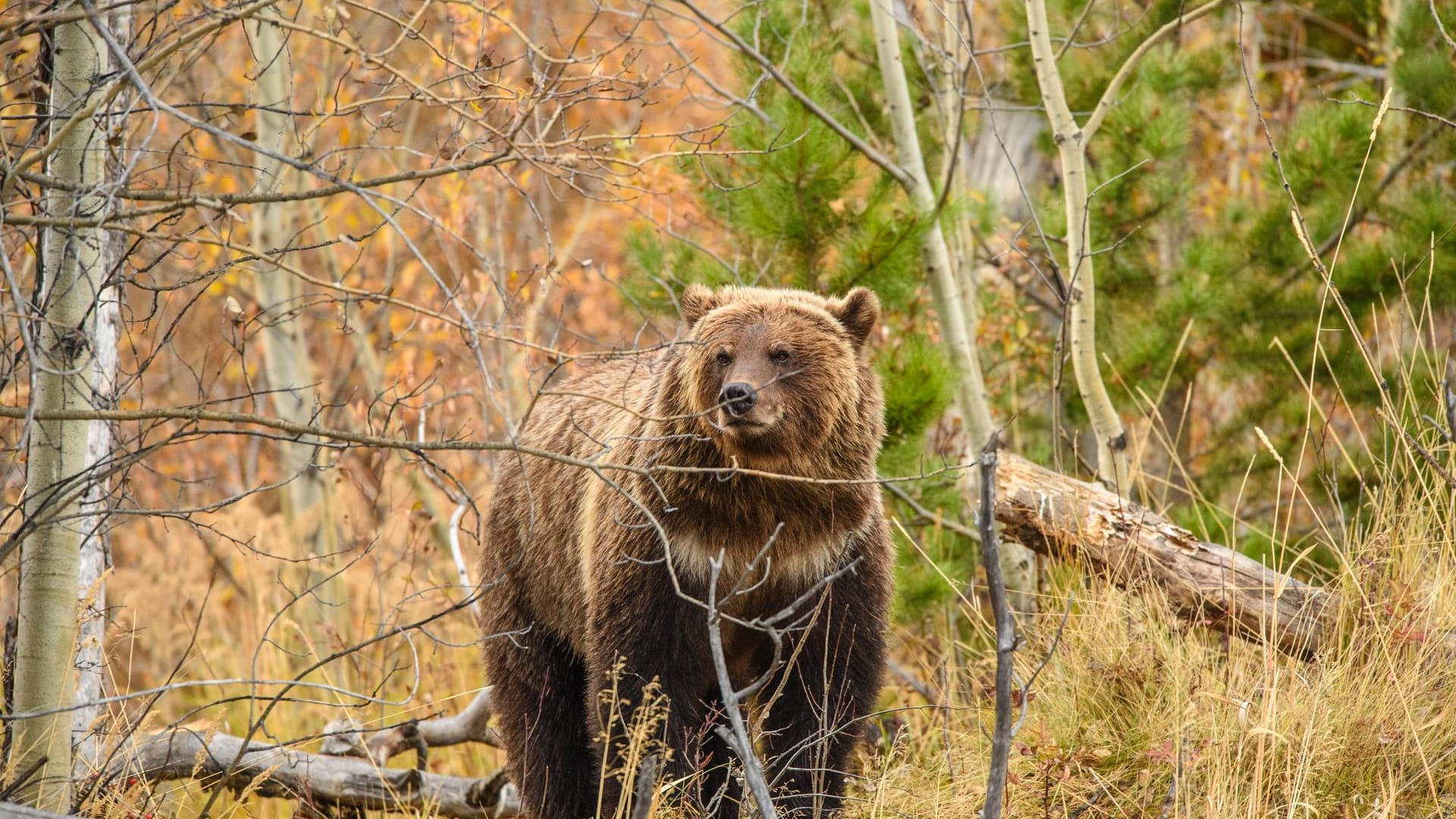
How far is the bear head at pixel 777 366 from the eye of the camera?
482cm

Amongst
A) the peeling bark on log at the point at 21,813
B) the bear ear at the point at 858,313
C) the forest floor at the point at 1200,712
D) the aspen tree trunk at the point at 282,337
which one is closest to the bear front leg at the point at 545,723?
the forest floor at the point at 1200,712

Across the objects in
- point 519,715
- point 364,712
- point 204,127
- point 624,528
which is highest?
point 204,127

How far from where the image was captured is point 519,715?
18.8 feet

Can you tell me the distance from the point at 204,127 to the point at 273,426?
831 mm

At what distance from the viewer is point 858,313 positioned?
5.28 metres

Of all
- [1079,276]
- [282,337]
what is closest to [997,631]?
[1079,276]

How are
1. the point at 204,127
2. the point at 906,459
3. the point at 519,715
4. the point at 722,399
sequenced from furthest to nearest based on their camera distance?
1. the point at 906,459
2. the point at 519,715
3. the point at 722,399
4. the point at 204,127

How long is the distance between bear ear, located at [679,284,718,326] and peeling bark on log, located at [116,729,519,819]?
2.30 m

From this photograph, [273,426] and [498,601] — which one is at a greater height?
[273,426]

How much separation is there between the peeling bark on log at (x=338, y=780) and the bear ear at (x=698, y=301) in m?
2.30

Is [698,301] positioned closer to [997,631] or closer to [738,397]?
[738,397]

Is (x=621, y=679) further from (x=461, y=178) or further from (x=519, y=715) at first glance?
(x=461, y=178)

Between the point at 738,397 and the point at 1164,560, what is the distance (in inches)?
73.8

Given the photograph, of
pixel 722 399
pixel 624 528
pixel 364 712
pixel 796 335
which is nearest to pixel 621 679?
pixel 624 528
